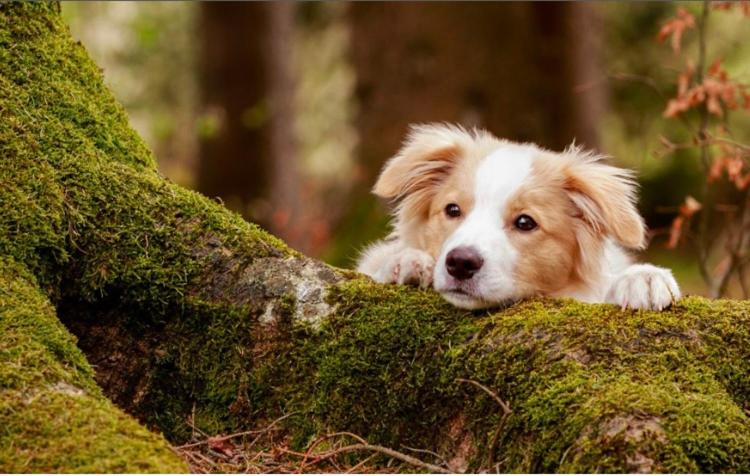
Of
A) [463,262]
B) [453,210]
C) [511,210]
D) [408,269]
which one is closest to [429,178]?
[453,210]

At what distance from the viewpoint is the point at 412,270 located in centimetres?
414

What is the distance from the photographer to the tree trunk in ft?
9.65

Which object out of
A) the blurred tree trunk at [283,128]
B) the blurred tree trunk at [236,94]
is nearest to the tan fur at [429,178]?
the blurred tree trunk at [283,128]

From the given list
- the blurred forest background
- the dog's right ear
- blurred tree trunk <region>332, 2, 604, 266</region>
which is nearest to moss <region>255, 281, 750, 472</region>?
the dog's right ear

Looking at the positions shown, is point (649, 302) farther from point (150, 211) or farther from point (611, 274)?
point (150, 211)

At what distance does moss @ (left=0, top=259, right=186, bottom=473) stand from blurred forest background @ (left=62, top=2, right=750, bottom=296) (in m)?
3.90

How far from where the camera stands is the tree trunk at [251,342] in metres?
2.94

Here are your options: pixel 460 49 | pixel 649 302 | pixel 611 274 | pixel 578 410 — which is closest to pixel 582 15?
pixel 460 49

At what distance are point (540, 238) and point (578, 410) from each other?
1.54 m

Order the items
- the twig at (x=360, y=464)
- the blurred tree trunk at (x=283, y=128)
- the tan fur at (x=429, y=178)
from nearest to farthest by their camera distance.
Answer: the twig at (x=360, y=464)
the tan fur at (x=429, y=178)
the blurred tree trunk at (x=283, y=128)

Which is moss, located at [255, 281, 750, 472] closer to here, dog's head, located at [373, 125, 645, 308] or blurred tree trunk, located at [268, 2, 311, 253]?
dog's head, located at [373, 125, 645, 308]

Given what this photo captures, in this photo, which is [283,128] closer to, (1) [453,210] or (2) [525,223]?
(1) [453,210]

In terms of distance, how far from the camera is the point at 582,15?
1160 centimetres

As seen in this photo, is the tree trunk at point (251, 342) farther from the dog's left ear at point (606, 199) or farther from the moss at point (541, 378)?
the dog's left ear at point (606, 199)
